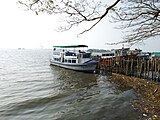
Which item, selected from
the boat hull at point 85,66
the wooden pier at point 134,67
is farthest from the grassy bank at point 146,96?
the boat hull at point 85,66

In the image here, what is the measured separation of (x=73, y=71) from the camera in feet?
129

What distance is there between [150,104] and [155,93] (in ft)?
9.59

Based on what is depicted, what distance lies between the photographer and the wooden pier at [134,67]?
895 inches

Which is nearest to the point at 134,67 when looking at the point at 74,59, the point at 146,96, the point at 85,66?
the point at 146,96

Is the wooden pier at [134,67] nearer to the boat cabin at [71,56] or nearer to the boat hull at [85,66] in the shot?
the boat hull at [85,66]

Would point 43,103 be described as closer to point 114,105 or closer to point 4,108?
point 4,108

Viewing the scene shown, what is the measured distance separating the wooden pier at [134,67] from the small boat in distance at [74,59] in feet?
6.65

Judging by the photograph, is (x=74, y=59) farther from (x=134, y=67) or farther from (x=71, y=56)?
(x=134, y=67)

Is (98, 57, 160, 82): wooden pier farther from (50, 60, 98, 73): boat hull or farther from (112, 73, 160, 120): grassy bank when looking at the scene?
(112, 73, 160, 120): grassy bank

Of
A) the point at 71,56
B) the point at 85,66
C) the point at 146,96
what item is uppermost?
the point at 71,56

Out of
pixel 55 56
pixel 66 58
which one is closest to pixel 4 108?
pixel 66 58

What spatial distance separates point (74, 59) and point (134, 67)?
15.6 m

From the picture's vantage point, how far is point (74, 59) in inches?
1580

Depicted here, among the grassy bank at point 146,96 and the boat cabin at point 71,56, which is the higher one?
the boat cabin at point 71,56
